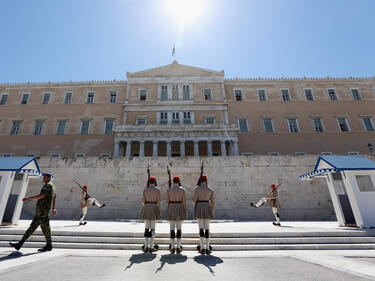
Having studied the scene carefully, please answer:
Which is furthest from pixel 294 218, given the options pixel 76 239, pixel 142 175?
pixel 76 239

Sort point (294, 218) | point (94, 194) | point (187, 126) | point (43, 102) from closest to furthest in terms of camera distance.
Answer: point (294, 218) → point (94, 194) → point (187, 126) → point (43, 102)

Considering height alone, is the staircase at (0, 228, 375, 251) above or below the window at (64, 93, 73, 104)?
below

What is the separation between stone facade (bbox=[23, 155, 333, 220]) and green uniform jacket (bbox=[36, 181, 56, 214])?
7.84m

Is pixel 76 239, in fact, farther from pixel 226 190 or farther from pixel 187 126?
Answer: pixel 187 126

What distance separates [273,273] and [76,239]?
518 cm

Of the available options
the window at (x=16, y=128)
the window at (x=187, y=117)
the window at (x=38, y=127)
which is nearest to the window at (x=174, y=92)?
the window at (x=187, y=117)

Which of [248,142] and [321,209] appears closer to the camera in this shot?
[321,209]

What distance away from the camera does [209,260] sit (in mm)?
4047

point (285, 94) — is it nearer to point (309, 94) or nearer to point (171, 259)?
point (309, 94)

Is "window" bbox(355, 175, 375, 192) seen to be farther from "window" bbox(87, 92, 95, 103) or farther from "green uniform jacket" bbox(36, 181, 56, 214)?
"window" bbox(87, 92, 95, 103)

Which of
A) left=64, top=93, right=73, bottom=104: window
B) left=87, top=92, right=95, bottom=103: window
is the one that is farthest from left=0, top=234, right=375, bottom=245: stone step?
left=64, top=93, right=73, bottom=104: window

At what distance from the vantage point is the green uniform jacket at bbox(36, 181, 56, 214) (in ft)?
15.6

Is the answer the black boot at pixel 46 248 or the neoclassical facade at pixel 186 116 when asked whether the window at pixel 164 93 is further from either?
the black boot at pixel 46 248

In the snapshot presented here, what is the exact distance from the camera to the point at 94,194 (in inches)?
500
